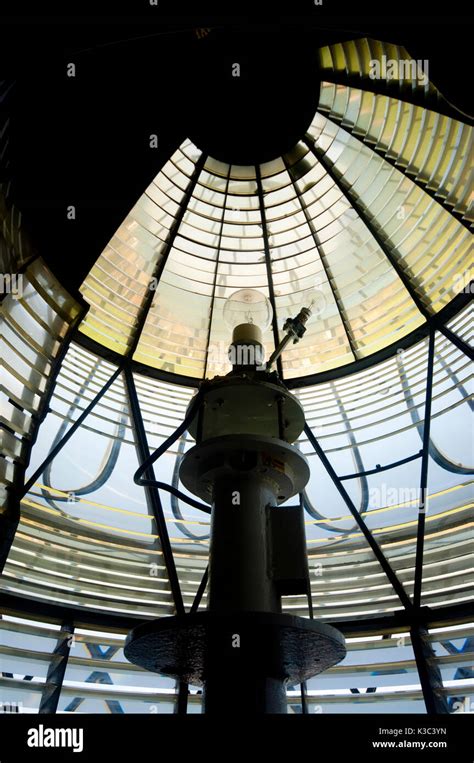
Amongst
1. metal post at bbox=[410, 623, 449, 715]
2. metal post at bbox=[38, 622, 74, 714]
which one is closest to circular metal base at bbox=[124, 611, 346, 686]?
metal post at bbox=[38, 622, 74, 714]

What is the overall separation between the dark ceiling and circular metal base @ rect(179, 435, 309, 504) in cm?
289

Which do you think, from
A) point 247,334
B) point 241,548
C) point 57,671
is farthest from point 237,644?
point 57,671

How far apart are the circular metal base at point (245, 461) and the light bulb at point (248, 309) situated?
4.99 feet

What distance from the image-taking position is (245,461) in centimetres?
386

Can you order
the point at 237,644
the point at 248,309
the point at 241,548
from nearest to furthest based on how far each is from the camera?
the point at 237,644, the point at 241,548, the point at 248,309

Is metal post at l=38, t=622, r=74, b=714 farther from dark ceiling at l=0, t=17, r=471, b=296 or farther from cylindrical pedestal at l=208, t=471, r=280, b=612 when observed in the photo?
dark ceiling at l=0, t=17, r=471, b=296

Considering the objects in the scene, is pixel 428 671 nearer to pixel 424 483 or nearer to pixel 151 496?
pixel 424 483

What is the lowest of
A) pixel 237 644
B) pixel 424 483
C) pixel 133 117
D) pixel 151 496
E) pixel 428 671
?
pixel 237 644

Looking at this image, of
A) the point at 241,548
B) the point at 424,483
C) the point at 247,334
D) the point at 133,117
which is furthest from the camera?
the point at 133,117

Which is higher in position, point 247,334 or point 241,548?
point 247,334

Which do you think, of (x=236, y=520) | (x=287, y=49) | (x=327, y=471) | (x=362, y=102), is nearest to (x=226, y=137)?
(x=287, y=49)

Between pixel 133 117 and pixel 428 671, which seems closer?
pixel 428 671

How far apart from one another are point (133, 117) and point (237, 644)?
6588 mm

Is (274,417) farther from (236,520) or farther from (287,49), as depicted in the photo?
(287,49)
